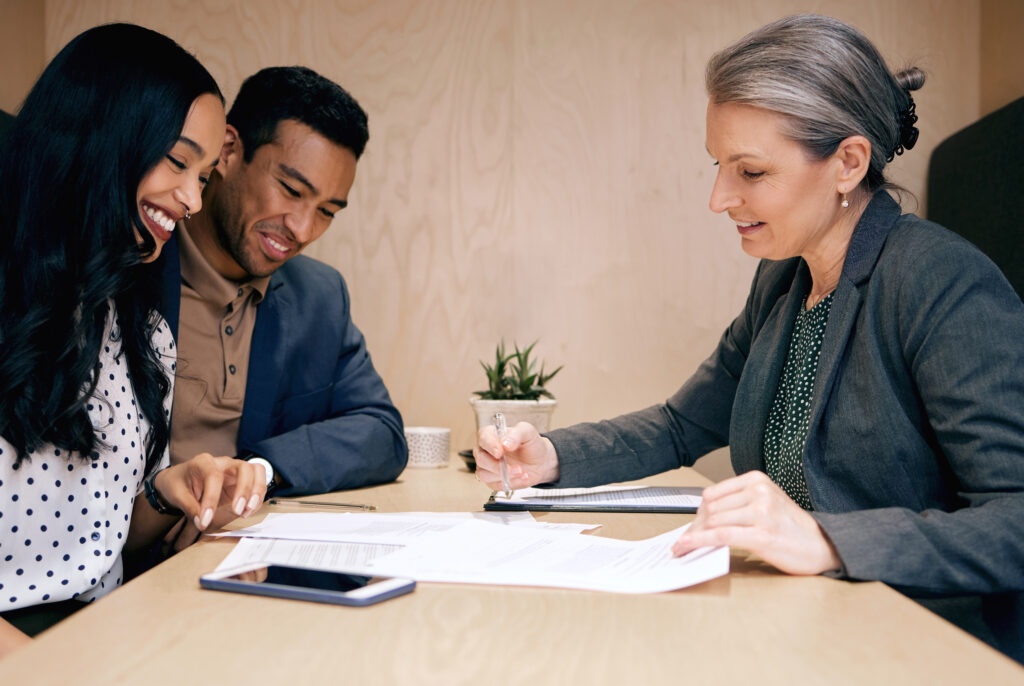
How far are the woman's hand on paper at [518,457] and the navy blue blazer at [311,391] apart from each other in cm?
31

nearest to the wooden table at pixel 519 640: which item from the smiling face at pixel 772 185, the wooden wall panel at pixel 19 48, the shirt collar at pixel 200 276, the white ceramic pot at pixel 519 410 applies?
the smiling face at pixel 772 185

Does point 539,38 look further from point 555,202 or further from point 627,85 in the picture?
point 555,202

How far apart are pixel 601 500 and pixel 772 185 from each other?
51 cm

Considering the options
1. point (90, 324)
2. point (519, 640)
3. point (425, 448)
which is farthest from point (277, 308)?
point (519, 640)

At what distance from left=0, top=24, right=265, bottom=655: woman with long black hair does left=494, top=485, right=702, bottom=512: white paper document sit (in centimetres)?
41

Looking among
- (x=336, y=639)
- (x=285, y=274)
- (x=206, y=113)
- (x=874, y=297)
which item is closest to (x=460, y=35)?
(x=285, y=274)

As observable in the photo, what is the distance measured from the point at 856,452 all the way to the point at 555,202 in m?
1.23

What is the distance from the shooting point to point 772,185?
1.15 metres

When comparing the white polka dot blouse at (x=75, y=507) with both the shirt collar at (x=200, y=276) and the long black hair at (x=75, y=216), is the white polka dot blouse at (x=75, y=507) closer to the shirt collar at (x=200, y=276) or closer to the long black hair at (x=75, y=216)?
the long black hair at (x=75, y=216)

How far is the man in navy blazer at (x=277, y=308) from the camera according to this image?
1476 millimetres

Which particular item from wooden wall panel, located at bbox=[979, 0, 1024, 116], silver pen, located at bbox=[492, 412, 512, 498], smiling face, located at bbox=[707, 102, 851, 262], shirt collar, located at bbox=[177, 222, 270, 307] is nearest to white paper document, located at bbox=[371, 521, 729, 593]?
silver pen, located at bbox=[492, 412, 512, 498]

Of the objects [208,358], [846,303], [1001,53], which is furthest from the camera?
[1001,53]

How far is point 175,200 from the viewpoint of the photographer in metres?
1.15

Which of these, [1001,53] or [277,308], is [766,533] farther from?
[1001,53]
